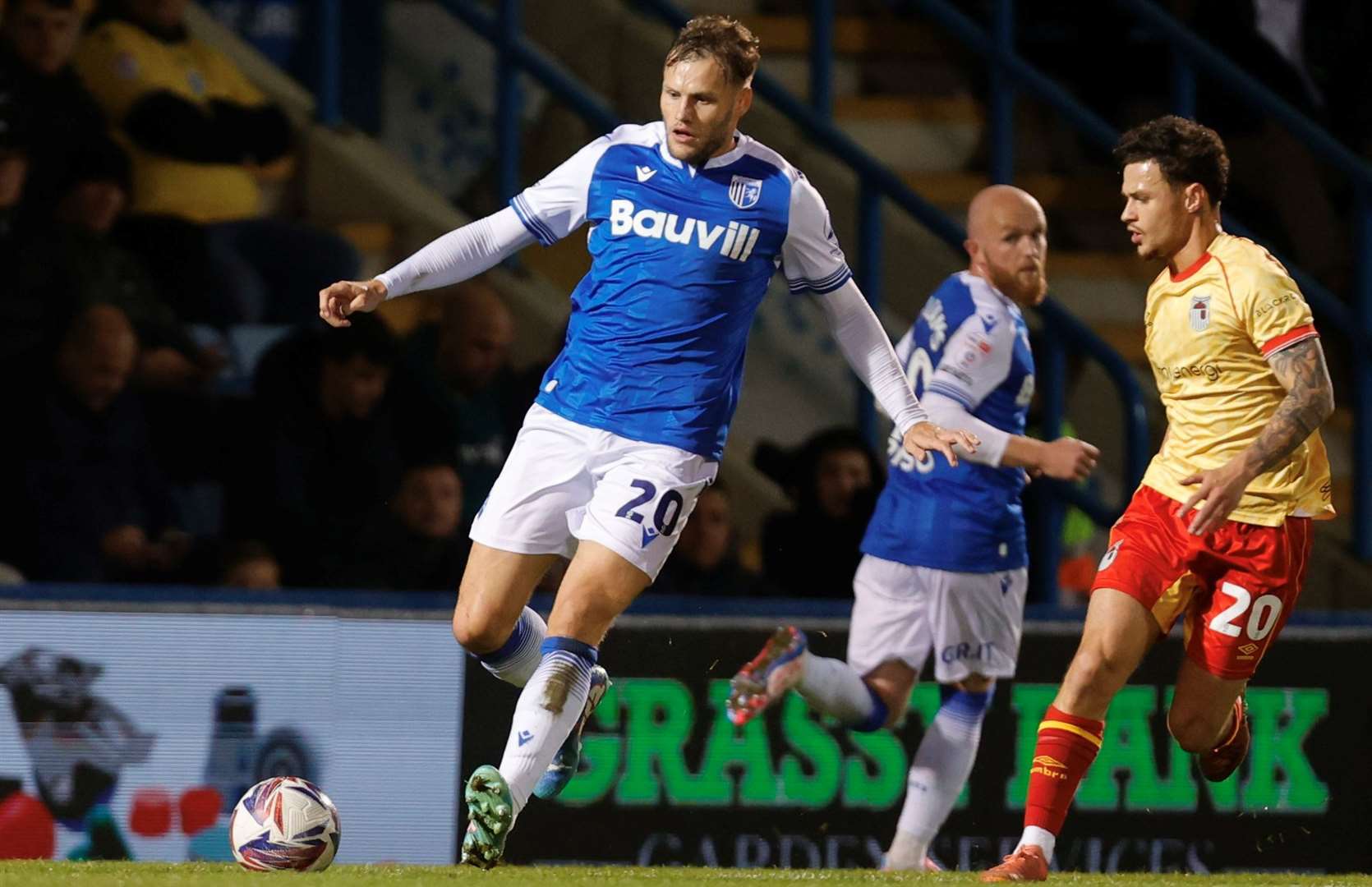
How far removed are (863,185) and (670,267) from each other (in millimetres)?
3560

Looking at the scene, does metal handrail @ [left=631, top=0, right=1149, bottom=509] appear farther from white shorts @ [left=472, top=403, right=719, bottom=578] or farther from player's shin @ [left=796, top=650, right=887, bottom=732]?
white shorts @ [left=472, top=403, right=719, bottom=578]

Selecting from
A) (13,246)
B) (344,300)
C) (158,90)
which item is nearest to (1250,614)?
(344,300)

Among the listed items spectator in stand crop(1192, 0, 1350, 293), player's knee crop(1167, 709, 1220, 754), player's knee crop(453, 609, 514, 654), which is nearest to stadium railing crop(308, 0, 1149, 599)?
spectator in stand crop(1192, 0, 1350, 293)

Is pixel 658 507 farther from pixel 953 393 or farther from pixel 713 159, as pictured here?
pixel 953 393

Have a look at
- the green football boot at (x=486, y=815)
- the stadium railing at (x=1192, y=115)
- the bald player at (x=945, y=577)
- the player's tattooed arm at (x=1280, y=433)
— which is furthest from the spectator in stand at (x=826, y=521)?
the green football boot at (x=486, y=815)

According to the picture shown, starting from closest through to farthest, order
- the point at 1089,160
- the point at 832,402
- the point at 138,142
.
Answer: the point at 138,142 < the point at 832,402 < the point at 1089,160

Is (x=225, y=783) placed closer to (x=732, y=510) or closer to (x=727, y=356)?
(x=727, y=356)

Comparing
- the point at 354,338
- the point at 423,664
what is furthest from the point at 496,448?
the point at 423,664

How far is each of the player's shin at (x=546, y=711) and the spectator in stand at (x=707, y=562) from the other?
2.79 m

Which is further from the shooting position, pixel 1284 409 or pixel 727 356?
pixel 727 356

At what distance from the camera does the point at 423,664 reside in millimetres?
7574

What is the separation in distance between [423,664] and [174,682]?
79cm

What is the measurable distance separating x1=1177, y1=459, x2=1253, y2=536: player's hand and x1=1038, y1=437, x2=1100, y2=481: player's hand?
81cm

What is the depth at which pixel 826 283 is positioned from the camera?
6164 mm
